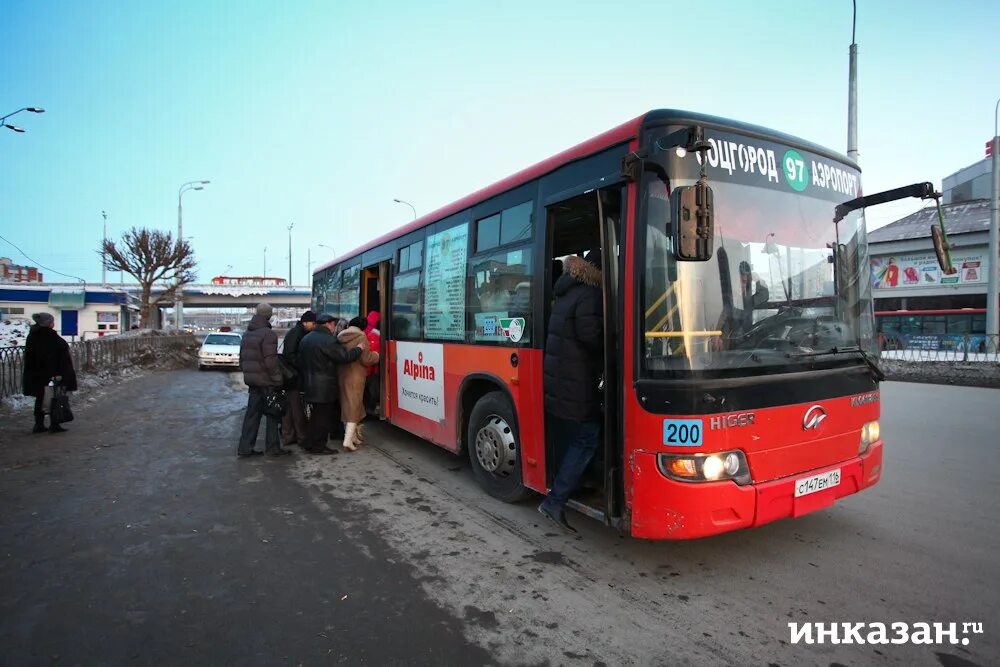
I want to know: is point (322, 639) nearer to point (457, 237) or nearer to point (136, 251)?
point (457, 237)

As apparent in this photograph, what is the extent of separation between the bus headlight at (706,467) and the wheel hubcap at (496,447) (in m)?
1.81

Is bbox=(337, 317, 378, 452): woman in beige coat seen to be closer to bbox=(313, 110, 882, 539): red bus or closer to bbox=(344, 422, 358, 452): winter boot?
bbox=(344, 422, 358, 452): winter boot

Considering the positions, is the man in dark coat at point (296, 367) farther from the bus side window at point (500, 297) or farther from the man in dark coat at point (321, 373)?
the bus side window at point (500, 297)

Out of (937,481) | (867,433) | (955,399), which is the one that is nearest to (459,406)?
(867,433)

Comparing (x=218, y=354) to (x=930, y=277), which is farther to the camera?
(x=930, y=277)

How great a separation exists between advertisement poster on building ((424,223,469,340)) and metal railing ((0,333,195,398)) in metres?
9.04

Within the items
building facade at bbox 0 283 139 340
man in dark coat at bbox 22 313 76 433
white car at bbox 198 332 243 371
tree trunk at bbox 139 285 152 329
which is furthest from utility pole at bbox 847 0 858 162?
building facade at bbox 0 283 139 340

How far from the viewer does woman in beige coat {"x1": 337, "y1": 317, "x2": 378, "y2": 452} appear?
7.40m

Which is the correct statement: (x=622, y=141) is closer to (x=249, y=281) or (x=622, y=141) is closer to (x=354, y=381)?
(x=354, y=381)

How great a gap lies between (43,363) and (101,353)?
1092 centimetres

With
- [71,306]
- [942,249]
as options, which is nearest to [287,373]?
[942,249]

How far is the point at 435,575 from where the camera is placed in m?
3.76

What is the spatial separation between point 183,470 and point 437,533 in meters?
3.76

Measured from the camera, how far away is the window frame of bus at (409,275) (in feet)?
22.8
